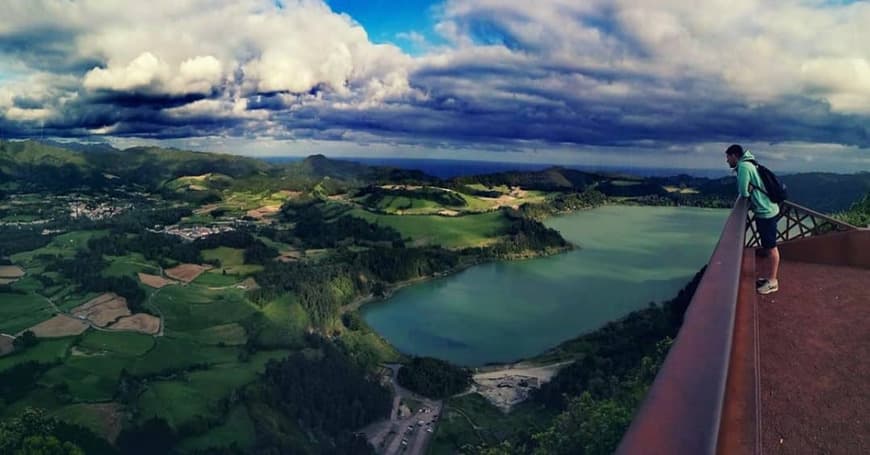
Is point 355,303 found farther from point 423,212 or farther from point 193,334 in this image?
point 423,212

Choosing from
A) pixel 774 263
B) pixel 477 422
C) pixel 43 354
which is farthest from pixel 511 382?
pixel 774 263

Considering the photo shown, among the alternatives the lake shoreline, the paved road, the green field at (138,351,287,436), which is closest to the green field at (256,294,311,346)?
the green field at (138,351,287,436)

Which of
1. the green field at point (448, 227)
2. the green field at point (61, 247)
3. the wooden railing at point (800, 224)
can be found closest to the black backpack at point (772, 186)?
the wooden railing at point (800, 224)

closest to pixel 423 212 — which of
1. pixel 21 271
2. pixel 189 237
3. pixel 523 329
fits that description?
pixel 189 237

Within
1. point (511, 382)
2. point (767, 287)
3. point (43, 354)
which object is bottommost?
point (43, 354)

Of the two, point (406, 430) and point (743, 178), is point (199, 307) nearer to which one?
point (406, 430)
